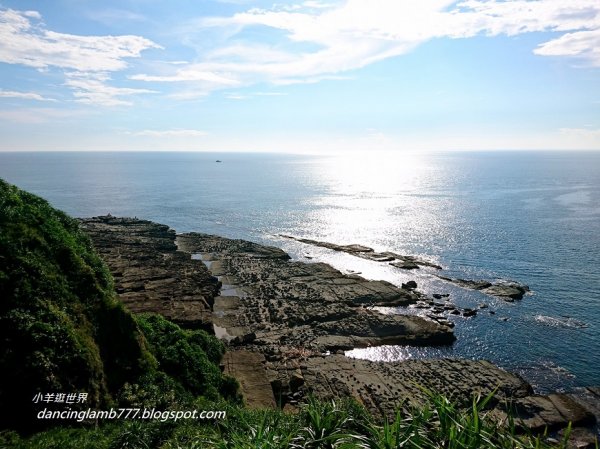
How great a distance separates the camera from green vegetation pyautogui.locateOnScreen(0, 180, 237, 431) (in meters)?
16.7

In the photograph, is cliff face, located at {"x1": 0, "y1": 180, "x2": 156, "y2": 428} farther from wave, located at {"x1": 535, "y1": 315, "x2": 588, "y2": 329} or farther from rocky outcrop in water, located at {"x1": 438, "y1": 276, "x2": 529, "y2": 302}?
rocky outcrop in water, located at {"x1": 438, "y1": 276, "x2": 529, "y2": 302}

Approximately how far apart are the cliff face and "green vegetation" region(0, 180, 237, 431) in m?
0.04

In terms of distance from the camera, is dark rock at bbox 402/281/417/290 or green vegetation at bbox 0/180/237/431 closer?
green vegetation at bbox 0/180/237/431

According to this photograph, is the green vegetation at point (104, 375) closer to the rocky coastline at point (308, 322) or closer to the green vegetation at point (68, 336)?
the green vegetation at point (68, 336)

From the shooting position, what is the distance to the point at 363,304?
164 ft

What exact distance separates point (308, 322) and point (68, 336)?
94.4ft

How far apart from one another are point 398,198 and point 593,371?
386 ft

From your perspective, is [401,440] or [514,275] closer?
[401,440]

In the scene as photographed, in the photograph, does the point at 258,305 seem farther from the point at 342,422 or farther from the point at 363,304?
the point at 342,422

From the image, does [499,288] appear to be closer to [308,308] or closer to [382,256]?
[382,256]

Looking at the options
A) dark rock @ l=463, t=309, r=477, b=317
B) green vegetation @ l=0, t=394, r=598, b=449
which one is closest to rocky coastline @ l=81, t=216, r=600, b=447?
dark rock @ l=463, t=309, r=477, b=317

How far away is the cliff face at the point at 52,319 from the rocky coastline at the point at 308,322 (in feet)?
34.7

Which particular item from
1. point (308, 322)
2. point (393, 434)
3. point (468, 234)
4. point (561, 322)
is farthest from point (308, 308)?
point (468, 234)

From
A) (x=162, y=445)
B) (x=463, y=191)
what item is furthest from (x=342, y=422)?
(x=463, y=191)
